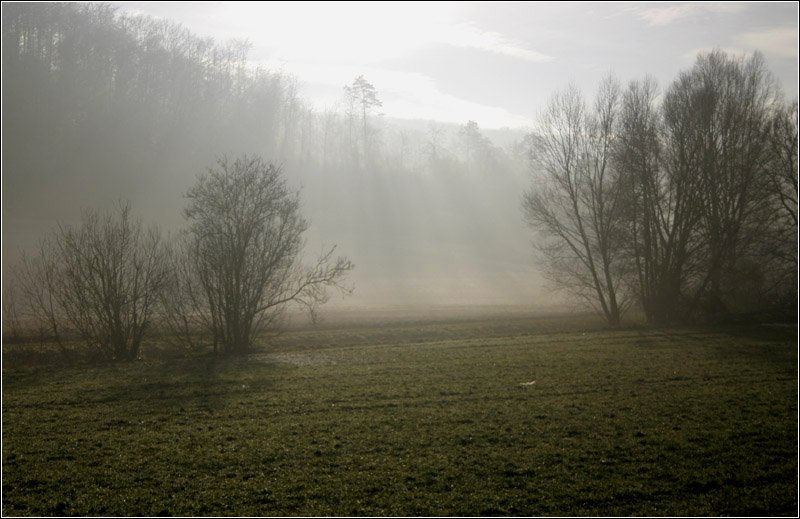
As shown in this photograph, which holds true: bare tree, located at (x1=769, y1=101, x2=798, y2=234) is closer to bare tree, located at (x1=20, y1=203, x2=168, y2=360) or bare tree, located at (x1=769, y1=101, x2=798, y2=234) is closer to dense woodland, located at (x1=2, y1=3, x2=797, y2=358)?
dense woodland, located at (x1=2, y1=3, x2=797, y2=358)

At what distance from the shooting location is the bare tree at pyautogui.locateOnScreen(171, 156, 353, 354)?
22.7 metres

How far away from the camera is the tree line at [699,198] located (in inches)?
1216

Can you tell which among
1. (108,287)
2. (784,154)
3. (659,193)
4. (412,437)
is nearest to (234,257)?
(108,287)

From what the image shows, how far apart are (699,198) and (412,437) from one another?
26093 millimetres

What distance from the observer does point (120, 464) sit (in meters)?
9.50

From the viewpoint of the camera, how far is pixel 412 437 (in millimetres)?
10633

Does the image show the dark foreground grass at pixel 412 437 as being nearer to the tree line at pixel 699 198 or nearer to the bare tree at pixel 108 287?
the bare tree at pixel 108 287

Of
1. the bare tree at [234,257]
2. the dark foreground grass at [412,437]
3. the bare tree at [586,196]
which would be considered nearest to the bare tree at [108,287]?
the bare tree at [234,257]

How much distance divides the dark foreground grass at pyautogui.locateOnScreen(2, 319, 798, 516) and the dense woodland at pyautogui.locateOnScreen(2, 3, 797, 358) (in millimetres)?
13719

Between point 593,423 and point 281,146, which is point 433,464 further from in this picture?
point 281,146

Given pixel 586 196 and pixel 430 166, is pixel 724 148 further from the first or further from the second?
pixel 430 166

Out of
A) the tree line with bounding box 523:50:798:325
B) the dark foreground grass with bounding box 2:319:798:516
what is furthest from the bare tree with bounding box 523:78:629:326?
the dark foreground grass with bounding box 2:319:798:516

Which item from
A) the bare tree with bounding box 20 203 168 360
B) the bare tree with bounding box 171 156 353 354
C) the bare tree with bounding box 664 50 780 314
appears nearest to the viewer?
the bare tree with bounding box 20 203 168 360

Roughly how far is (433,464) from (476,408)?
11.9ft
